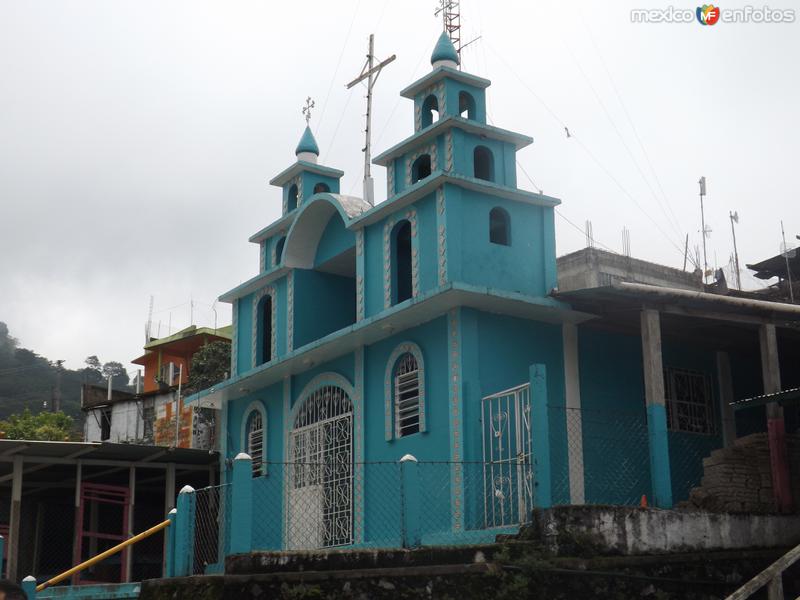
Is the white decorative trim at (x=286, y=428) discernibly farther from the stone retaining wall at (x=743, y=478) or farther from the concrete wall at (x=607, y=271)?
the stone retaining wall at (x=743, y=478)

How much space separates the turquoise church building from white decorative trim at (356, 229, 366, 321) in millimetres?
39

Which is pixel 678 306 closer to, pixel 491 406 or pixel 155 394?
→ pixel 491 406

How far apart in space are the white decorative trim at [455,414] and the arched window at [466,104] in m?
3.80

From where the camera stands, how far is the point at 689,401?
1748cm

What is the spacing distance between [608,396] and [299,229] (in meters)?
6.47

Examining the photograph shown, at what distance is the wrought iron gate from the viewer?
46.1ft

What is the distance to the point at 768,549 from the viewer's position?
12.8 meters

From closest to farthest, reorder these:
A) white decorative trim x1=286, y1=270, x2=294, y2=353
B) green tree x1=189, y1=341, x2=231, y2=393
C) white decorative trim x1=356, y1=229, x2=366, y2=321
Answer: white decorative trim x1=356, y1=229, x2=366, y2=321
white decorative trim x1=286, y1=270, x2=294, y2=353
green tree x1=189, y1=341, x2=231, y2=393

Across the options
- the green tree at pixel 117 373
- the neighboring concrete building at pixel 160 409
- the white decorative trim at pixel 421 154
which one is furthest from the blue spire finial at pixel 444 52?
the green tree at pixel 117 373

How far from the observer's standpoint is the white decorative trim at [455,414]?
1462 centimetres

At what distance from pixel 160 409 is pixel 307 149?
14.7 meters

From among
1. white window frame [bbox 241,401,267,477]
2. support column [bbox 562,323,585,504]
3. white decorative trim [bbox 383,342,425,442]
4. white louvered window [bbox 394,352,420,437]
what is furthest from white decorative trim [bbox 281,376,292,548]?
support column [bbox 562,323,585,504]

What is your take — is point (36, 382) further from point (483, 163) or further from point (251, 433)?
point (483, 163)

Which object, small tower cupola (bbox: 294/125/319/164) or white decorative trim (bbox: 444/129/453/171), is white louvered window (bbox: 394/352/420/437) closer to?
white decorative trim (bbox: 444/129/453/171)
